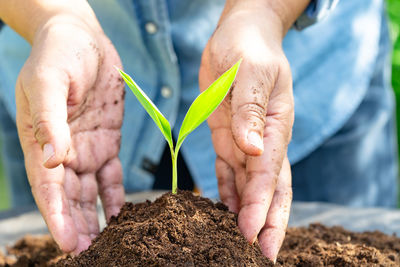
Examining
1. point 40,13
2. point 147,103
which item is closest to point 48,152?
point 147,103

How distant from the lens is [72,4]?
1.65 meters

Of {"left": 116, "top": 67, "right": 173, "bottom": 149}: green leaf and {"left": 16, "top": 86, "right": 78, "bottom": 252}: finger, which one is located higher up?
{"left": 116, "top": 67, "right": 173, "bottom": 149}: green leaf

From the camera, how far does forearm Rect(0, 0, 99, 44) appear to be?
155 centimetres

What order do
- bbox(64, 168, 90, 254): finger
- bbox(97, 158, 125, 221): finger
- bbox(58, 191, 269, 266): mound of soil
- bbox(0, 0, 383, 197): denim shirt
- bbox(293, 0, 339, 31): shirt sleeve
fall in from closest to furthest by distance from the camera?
bbox(58, 191, 269, 266): mound of soil, bbox(64, 168, 90, 254): finger, bbox(97, 158, 125, 221): finger, bbox(293, 0, 339, 31): shirt sleeve, bbox(0, 0, 383, 197): denim shirt

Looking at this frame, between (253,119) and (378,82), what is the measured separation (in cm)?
124

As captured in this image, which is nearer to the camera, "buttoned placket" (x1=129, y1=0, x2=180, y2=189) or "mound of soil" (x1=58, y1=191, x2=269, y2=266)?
"mound of soil" (x1=58, y1=191, x2=269, y2=266)

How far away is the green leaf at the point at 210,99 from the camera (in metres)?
1.13

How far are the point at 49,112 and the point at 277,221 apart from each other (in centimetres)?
69

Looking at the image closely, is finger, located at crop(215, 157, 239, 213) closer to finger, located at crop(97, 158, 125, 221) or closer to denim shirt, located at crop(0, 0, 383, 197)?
finger, located at crop(97, 158, 125, 221)

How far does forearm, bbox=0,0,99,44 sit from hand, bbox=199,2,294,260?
18.5 inches

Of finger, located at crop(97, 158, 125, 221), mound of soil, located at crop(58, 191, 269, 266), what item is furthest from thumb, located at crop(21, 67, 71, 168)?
finger, located at crop(97, 158, 125, 221)

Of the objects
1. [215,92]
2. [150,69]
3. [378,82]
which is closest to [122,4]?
[150,69]

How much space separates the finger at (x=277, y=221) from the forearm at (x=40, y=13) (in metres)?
0.85

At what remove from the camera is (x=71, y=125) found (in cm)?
148
